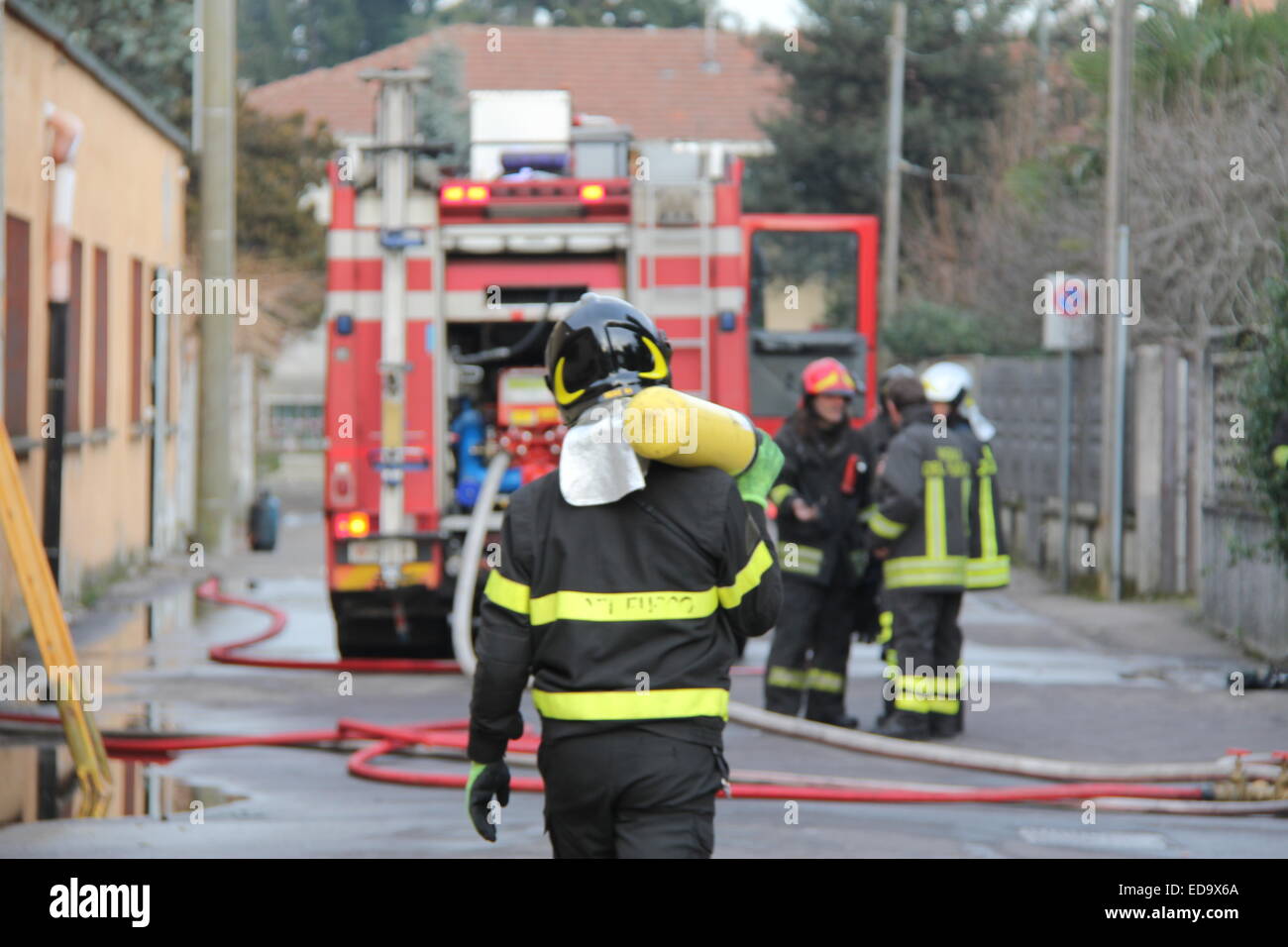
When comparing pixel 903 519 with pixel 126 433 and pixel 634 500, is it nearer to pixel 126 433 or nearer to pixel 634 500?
pixel 634 500

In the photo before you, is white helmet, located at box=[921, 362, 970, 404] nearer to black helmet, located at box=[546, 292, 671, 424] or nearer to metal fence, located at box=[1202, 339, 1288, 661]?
metal fence, located at box=[1202, 339, 1288, 661]

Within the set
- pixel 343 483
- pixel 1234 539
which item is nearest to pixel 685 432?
pixel 343 483

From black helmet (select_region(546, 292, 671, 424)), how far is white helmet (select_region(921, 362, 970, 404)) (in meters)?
5.24

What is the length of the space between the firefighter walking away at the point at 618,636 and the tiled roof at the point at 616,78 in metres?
38.1

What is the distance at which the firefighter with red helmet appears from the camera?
32.3 feet

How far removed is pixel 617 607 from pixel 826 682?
18.1 ft

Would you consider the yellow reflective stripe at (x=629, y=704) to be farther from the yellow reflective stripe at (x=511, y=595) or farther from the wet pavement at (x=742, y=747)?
the wet pavement at (x=742, y=747)

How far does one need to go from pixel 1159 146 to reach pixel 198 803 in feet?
46.1

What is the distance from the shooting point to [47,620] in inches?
326

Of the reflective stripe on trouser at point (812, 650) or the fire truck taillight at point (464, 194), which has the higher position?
the fire truck taillight at point (464, 194)

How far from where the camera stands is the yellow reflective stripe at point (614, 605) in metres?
4.49

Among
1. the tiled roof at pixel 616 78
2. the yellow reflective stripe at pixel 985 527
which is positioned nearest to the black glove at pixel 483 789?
the yellow reflective stripe at pixel 985 527

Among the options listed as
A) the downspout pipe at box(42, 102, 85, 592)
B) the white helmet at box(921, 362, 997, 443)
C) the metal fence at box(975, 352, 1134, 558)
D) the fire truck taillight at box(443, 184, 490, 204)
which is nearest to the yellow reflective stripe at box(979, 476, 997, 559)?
the white helmet at box(921, 362, 997, 443)

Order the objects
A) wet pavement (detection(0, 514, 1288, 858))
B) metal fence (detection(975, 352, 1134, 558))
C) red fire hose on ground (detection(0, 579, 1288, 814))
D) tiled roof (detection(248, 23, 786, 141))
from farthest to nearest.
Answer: tiled roof (detection(248, 23, 786, 141)) < metal fence (detection(975, 352, 1134, 558)) < red fire hose on ground (detection(0, 579, 1288, 814)) < wet pavement (detection(0, 514, 1288, 858))
